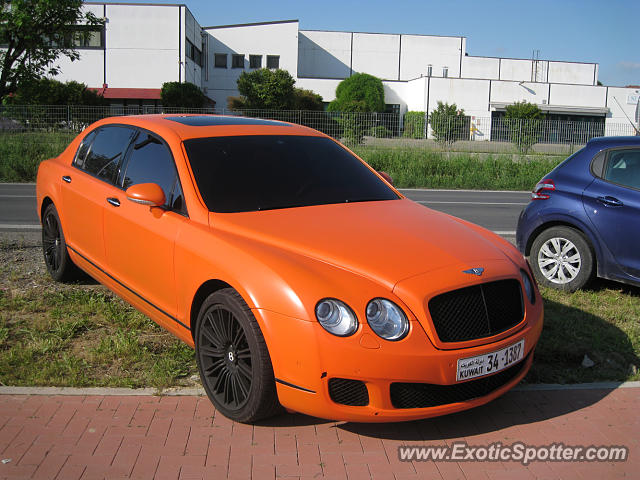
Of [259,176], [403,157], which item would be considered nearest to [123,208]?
[259,176]

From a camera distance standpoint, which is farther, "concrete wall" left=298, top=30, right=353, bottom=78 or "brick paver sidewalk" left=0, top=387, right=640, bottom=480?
"concrete wall" left=298, top=30, right=353, bottom=78

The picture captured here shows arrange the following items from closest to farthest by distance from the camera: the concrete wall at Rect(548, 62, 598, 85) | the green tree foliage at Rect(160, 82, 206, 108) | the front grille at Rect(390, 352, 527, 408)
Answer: the front grille at Rect(390, 352, 527, 408) → the green tree foliage at Rect(160, 82, 206, 108) → the concrete wall at Rect(548, 62, 598, 85)

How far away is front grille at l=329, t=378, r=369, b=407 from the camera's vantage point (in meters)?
3.21

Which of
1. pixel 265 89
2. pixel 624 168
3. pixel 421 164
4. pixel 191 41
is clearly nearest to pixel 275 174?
pixel 624 168

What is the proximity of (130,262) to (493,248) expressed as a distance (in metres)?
2.47

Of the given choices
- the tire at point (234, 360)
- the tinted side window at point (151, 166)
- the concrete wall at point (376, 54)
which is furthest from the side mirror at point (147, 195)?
the concrete wall at point (376, 54)

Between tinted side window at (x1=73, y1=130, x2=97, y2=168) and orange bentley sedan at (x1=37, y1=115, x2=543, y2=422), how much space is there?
0.67 m

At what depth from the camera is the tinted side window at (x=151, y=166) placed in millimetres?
4379

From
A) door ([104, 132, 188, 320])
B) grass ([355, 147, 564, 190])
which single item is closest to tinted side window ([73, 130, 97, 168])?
door ([104, 132, 188, 320])

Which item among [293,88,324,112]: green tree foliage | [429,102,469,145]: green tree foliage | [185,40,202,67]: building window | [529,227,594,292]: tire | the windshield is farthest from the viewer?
[185,40,202,67]: building window

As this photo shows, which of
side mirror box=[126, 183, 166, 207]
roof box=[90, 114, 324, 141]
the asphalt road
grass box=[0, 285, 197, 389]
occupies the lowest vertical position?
grass box=[0, 285, 197, 389]

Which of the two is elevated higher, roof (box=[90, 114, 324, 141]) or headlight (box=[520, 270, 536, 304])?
roof (box=[90, 114, 324, 141])

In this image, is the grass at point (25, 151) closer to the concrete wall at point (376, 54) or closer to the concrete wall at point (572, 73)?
the concrete wall at point (376, 54)

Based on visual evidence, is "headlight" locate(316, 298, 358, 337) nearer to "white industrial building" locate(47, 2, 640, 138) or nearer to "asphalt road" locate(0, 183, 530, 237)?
"asphalt road" locate(0, 183, 530, 237)
